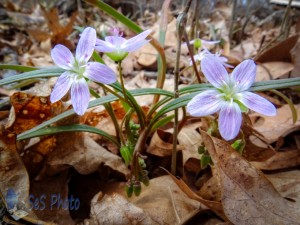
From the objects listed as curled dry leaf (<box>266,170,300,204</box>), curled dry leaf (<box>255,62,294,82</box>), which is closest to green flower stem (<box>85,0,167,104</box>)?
curled dry leaf (<box>266,170,300,204</box>)

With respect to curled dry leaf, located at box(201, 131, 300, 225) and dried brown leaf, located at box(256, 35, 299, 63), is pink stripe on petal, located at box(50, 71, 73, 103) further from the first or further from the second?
dried brown leaf, located at box(256, 35, 299, 63)

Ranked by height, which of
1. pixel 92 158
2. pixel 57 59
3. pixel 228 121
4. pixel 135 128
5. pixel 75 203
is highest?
pixel 57 59

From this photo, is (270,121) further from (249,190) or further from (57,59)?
(57,59)

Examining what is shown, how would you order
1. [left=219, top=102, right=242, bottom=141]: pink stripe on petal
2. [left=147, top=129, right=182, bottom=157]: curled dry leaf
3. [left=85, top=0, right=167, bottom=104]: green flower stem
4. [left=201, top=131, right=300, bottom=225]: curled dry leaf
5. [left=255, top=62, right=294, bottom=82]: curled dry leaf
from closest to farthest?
[left=219, top=102, right=242, bottom=141]: pink stripe on petal
[left=201, top=131, right=300, bottom=225]: curled dry leaf
[left=85, top=0, right=167, bottom=104]: green flower stem
[left=147, top=129, right=182, bottom=157]: curled dry leaf
[left=255, top=62, right=294, bottom=82]: curled dry leaf

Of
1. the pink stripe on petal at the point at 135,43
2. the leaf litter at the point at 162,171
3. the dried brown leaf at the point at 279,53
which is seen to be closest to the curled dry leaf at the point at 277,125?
the leaf litter at the point at 162,171

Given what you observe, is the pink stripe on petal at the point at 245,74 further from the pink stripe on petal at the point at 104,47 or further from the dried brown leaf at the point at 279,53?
the dried brown leaf at the point at 279,53

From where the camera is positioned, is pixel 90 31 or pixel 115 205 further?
pixel 115 205

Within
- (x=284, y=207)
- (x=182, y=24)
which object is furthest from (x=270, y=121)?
(x=182, y=24)
